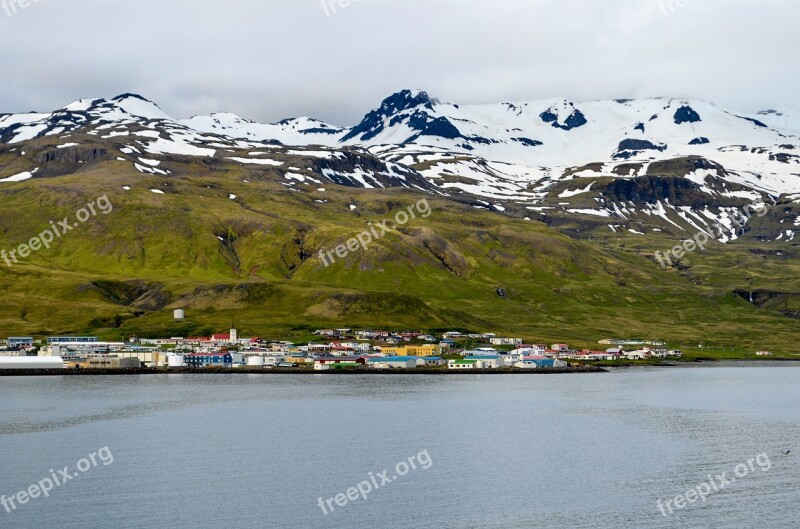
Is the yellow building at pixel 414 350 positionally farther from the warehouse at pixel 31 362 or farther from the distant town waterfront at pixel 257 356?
the warehouse at pixel 31 362

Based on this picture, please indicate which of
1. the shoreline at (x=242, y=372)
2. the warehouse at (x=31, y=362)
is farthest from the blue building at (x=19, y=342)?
the shoreline at (x=242, y=372)

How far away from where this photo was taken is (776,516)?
56719 mm

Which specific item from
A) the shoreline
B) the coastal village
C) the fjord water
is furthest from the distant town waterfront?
the fjord water

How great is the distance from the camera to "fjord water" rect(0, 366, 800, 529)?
5706 cm

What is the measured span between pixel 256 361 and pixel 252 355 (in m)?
2.88

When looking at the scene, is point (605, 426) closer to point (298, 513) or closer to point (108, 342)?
point (298, 513)

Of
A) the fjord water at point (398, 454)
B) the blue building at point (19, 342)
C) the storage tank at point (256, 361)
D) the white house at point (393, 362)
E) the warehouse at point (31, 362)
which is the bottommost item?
the fjord water at point (398, 454)

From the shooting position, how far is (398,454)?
77.6 metres

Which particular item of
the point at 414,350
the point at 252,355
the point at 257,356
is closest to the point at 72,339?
the point at 252,355

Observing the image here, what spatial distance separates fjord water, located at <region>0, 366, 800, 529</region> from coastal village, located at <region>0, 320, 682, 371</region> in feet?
119

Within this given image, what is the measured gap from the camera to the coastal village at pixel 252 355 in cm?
17438

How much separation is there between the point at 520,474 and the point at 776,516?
62.1ft

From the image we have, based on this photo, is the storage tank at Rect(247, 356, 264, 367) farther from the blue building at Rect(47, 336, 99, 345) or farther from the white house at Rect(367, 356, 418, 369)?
the blue building at Rect(47, 336, 99, 345)

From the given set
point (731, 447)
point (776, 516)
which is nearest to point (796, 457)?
point (731, 447)
